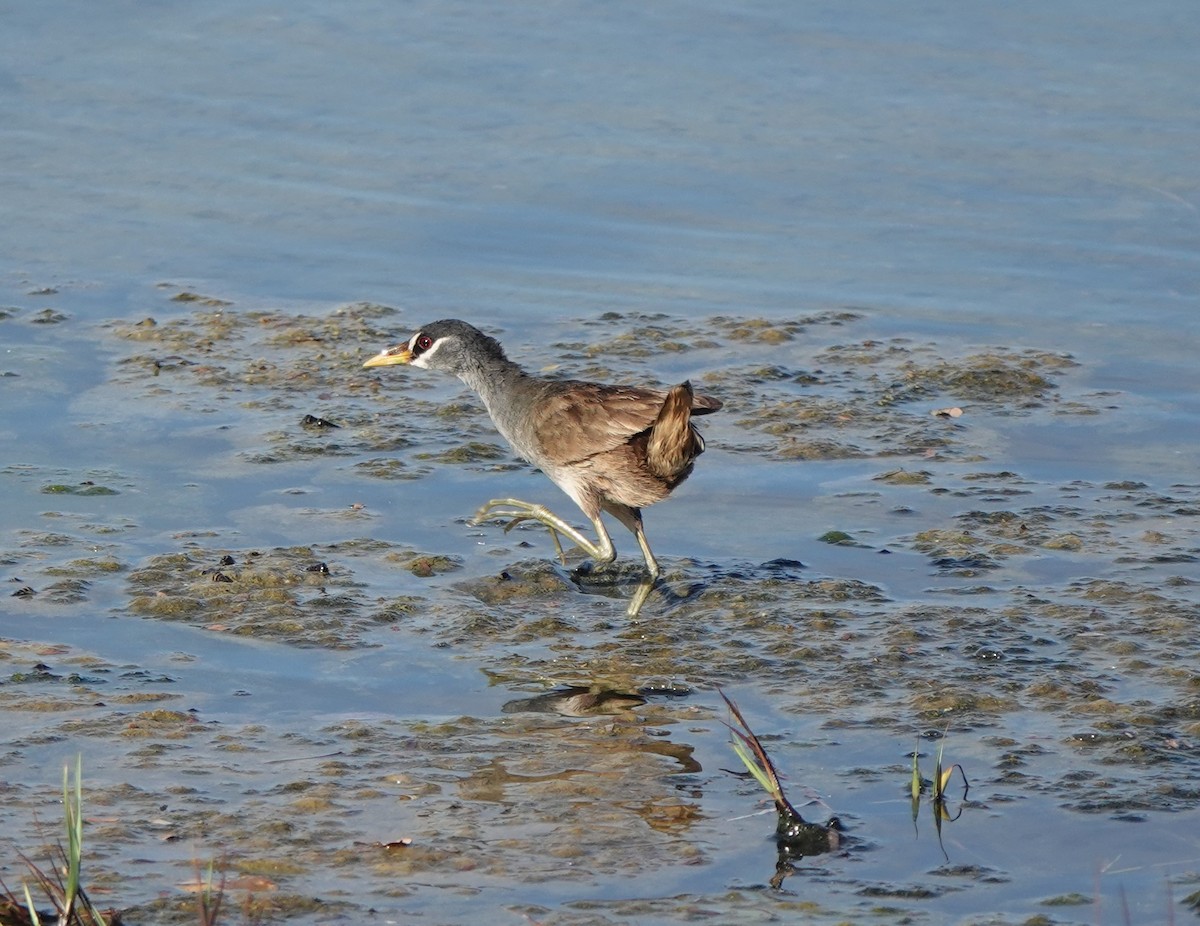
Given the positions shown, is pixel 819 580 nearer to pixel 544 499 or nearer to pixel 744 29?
pixel 544 499

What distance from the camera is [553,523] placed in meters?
7.14

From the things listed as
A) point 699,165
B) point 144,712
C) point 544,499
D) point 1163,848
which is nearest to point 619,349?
point 544,499

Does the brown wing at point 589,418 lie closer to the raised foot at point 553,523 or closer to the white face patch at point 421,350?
the raised foot at point 553,523

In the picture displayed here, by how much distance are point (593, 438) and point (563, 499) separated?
1189 millimetres

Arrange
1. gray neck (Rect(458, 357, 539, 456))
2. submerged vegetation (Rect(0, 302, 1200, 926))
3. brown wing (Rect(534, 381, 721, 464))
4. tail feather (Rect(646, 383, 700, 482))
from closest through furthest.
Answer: submerged vegetation (Rect(0, 302, 1200, 926))
tail feather (Rect(646, 383, 700, 482))
brown wing (Rect(534, 381, 721, 464))
gray neck (Rect(458, 357, 539, 456))

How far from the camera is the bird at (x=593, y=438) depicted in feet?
21.8

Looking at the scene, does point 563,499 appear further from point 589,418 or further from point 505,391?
point 589,418

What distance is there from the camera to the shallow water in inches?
192

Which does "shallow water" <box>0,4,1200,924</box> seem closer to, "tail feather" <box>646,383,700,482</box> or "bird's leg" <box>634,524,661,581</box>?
"bird's leg" <box>634,524,661,581</box>

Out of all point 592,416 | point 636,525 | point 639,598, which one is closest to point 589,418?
point 592,416

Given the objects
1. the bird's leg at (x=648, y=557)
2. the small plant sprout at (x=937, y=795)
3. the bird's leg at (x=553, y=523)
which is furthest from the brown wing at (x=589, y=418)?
the small plant sprout at (x=937, y=795)

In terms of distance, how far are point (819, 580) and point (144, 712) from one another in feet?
8.11

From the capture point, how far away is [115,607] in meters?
6.42

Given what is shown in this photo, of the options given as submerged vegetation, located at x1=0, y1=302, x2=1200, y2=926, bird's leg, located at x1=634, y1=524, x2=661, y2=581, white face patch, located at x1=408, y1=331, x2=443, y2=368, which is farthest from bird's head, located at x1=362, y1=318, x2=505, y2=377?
bird's leg, located at x1=634, y1=524, x2=661, y2=581
